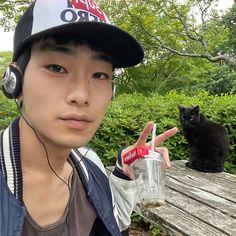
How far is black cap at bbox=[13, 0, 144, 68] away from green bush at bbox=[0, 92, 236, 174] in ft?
6.25

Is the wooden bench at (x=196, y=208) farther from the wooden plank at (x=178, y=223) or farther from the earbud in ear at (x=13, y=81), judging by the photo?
the earbud in ear at (x=13, y=81)

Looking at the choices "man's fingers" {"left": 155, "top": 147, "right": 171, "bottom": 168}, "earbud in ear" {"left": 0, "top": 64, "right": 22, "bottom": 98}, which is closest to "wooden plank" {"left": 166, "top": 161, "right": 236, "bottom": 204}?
"man's fingers" {"left": 155, "top": 147, "right": 171, "bottom": 168}

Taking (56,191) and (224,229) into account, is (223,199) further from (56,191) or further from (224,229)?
(56,191)

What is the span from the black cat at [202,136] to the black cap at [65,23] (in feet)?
7.53

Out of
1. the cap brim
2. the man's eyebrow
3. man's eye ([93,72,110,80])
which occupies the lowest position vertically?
man's eye ([93,72,110,80])

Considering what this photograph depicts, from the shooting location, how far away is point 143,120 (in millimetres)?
3455

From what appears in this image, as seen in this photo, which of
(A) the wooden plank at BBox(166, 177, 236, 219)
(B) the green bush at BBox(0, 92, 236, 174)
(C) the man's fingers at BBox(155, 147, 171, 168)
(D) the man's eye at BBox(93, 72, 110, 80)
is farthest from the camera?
(B) the green bush at BBox(0, 92, 236, 174)

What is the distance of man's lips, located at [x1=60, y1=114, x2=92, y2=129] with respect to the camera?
0.97 metres

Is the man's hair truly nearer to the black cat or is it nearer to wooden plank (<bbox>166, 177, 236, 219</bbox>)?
wooden plank (<bbox>166, 177, 236, 219</bbox>)

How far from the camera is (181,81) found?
991cm

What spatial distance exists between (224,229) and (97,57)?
108 centimetres

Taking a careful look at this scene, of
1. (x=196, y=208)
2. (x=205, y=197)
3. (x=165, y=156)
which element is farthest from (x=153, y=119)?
(x=165, y=156)

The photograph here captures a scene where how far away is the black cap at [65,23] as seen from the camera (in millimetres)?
934

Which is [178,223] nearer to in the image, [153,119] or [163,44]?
[153,119]
